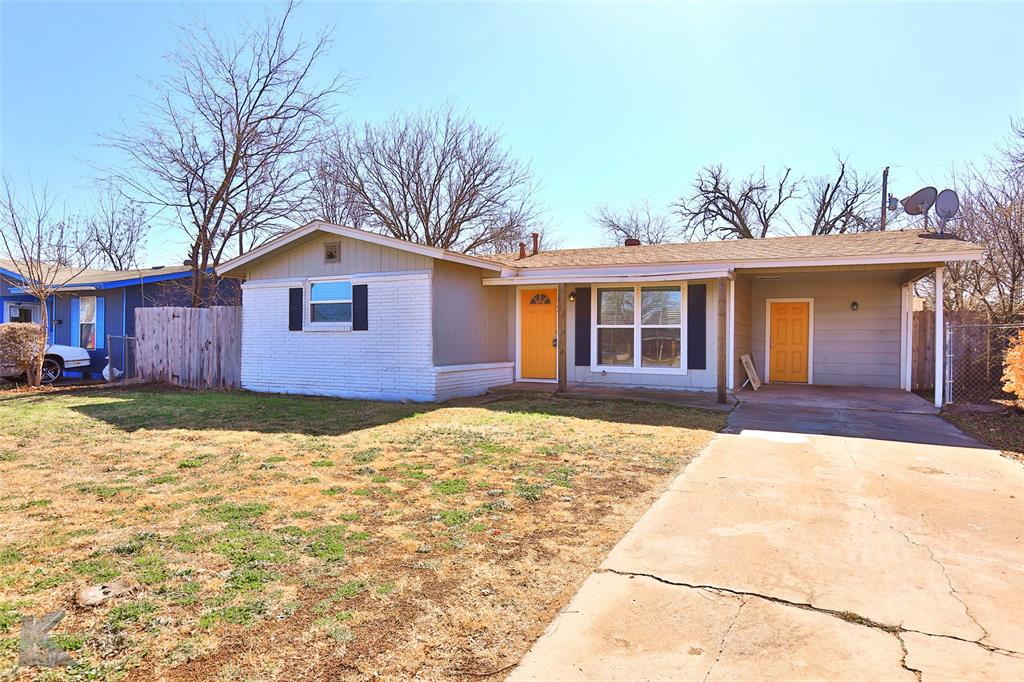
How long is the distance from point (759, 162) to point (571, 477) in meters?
28.4

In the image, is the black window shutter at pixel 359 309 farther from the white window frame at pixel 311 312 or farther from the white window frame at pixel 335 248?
the white window frame at pixel 335 248

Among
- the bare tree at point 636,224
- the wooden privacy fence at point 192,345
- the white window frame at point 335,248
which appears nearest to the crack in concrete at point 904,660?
the white window frame at point 335,248

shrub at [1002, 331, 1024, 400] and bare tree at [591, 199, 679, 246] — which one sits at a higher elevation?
bare tree at [591, 199, 679, 246]

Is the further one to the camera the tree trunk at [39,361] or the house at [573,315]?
the tree trunk at [39,361]

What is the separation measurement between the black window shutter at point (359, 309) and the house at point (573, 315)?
0.09 feet

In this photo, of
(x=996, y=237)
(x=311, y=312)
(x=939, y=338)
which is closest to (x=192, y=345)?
(x=311, y=312)

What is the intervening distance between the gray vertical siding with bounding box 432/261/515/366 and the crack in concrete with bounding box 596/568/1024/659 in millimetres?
7660

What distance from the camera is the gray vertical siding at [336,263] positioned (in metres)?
10.5

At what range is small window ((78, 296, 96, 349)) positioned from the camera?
1730cm

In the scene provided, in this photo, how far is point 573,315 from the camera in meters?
12.0

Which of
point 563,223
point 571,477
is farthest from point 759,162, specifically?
point 571,477

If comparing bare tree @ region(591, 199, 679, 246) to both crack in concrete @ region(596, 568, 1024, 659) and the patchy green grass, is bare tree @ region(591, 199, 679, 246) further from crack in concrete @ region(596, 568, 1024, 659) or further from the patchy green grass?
crack in concrete @ region(596, 568, 1024, 659)

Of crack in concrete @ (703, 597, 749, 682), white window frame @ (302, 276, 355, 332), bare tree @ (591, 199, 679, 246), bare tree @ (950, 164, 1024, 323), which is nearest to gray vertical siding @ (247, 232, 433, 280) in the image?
white window frame @ (302, 276, 355, 332)

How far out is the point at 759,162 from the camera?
28.5 m
